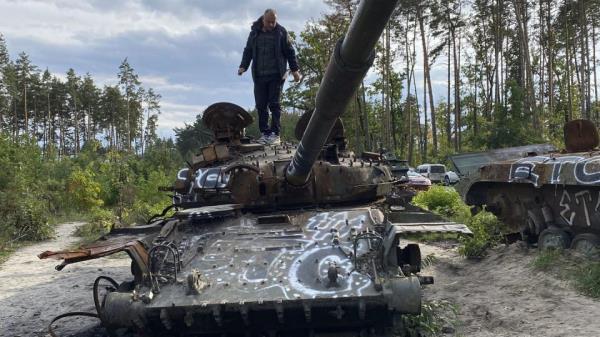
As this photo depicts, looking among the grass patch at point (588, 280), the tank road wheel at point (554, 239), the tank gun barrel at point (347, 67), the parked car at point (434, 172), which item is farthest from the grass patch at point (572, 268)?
the parked car at point (434, 172)

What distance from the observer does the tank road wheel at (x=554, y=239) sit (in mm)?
10109

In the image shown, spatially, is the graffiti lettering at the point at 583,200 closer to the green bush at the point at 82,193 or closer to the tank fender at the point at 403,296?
the tank fender at the point at 403,296

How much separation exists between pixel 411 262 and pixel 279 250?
153cm

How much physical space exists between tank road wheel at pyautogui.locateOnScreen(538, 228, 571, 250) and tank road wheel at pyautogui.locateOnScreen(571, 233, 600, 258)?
0.26 m

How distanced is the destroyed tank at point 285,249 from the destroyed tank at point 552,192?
12.7 ft

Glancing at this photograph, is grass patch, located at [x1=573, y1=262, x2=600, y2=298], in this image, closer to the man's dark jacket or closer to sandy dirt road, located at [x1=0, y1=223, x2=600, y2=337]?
sandy dirt road, located at [x1=0, y1=223, x2=600, y2=337]

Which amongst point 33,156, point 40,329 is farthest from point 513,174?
point 33,156

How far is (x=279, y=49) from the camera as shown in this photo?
8.82 meters

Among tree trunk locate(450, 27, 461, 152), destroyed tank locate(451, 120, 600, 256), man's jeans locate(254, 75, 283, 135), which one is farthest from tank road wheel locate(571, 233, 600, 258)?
tree trunk locate(450, 27, 461, 152)

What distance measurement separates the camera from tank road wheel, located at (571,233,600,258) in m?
9.21

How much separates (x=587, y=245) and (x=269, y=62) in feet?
19.0

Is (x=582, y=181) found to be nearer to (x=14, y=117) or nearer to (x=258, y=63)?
(x=258, y=63)

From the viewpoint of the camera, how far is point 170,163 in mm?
31328

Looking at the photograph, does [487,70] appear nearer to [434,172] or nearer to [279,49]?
[434,172]
